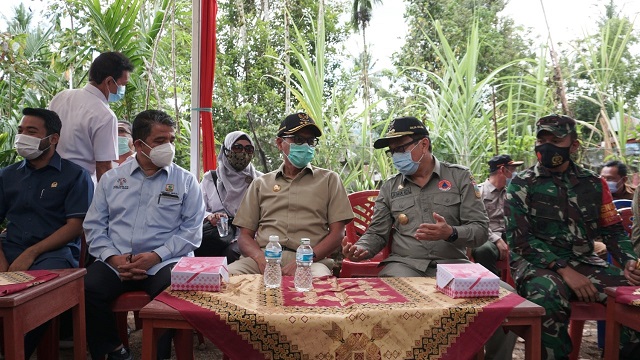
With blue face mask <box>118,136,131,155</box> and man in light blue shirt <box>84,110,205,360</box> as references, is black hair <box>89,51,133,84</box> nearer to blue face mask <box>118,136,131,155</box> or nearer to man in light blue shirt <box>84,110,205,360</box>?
man in light blue shirt <box>84,110,205,360</box>

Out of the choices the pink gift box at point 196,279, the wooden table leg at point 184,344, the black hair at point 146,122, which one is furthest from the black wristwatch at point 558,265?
the black hair at point 146,122

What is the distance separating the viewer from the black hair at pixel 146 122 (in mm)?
3285

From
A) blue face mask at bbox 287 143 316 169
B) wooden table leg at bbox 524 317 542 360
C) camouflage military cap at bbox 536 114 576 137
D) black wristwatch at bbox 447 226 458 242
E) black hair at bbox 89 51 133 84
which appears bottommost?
wooden table leg at bbox 524 317 542 360

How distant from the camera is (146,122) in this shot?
331 cm

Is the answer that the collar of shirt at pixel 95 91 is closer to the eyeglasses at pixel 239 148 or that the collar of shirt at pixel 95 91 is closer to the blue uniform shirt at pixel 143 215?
the blue uniform shirt at pixel 143 215

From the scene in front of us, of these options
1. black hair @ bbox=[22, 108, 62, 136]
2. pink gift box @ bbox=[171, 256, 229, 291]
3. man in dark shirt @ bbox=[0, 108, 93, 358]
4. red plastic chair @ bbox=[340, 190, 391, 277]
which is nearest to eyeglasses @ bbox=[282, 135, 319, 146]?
red plastic chair @ bbox=[340, 190, 391, 277]

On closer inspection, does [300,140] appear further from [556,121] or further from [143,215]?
[556,121]

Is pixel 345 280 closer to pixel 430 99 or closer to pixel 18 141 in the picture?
pixel 18 141

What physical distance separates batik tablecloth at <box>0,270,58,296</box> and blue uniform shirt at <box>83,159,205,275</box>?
1.87 feet

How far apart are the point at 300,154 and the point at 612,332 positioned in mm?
1938

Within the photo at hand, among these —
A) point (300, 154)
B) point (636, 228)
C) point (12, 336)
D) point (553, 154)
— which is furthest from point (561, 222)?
point (12, 336)

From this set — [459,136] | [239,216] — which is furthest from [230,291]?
[459,136]

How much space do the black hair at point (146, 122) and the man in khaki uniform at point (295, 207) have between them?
70 cm

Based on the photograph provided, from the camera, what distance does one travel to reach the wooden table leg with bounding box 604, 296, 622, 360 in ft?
8.43
